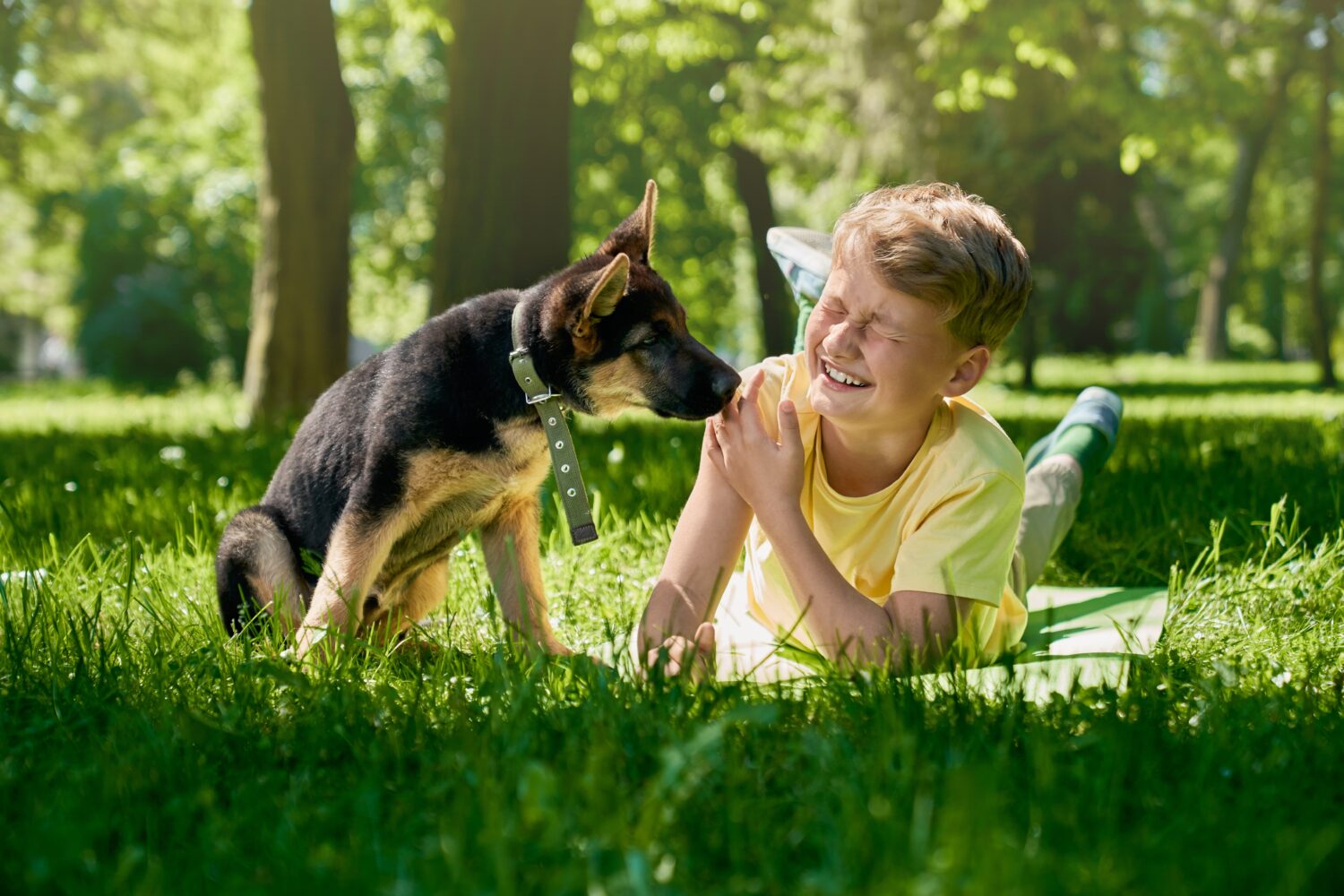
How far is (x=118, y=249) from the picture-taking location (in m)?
29.2

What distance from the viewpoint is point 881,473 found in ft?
12.3

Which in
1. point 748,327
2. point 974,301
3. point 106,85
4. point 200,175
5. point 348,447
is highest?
point 106,85

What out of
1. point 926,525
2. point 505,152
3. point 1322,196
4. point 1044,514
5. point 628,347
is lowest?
point 1044,514

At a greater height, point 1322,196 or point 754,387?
point 1322,196

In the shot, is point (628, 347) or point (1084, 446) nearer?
point (628, 347)

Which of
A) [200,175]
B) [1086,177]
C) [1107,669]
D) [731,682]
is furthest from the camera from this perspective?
Answer: [200,175]

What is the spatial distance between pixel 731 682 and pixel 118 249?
3000 centimetres

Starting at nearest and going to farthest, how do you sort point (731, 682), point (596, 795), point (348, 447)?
1. point (596, 795)
2. point (731, 682)
3. point (348, 447)

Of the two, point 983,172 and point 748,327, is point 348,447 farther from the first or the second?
point 748,327

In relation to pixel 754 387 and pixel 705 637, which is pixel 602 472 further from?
pixel 705 637

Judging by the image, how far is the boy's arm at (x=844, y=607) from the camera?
326 centimetres

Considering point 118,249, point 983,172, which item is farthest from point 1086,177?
point 118,249

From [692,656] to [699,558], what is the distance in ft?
2.69

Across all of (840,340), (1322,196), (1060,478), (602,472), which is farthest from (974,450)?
(1322,196)
